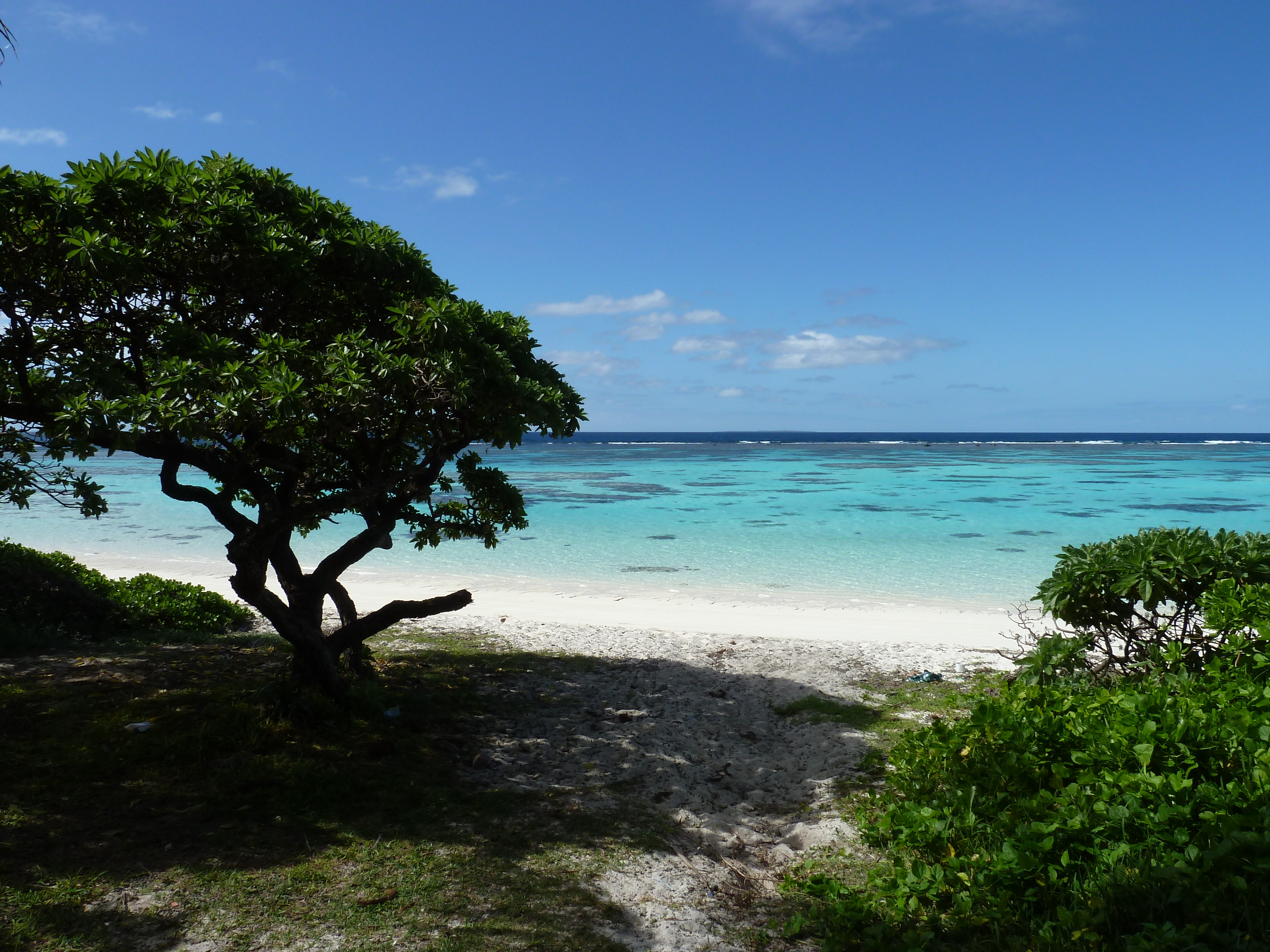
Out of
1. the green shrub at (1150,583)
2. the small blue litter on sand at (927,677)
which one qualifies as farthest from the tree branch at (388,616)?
the small blue litter on sand at (927,677)

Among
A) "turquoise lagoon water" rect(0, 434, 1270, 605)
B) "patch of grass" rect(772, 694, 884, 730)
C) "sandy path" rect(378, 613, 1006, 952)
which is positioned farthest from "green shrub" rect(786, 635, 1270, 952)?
"turquoise lagoon water" rect(0, 434, 1270, 605)

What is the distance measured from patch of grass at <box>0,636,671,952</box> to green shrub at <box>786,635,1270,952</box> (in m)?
1.58

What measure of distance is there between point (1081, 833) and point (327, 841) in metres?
→ 4.36

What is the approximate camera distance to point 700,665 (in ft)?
32.3

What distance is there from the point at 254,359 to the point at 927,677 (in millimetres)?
7963

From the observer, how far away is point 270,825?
4.97m

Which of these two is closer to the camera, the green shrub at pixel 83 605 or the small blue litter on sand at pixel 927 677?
the small blue litter on sand at pixel 927 677

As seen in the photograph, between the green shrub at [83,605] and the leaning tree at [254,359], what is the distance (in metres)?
3.11

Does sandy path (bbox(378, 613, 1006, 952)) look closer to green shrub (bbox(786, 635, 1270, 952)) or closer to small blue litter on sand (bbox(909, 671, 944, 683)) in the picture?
small blue litter on sand (bbox(909, 671, 944, 683))

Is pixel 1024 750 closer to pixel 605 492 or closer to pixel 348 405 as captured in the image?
pixel 348 405

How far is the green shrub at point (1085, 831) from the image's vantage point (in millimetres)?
3094

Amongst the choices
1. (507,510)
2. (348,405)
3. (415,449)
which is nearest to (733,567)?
(507,510)

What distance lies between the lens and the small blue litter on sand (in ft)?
29.3

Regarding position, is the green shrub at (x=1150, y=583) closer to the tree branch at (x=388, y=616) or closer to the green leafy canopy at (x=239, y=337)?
the green leafy canopy at (x=239, y=337)
